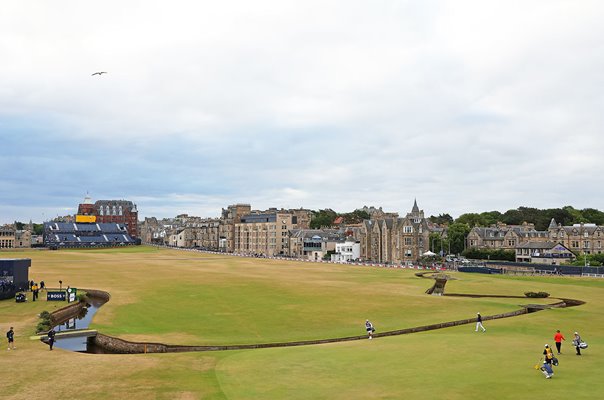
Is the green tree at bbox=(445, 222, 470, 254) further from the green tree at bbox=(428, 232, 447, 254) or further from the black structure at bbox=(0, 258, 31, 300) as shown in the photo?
the black structure at bbox=(0, 258, 31, 300)

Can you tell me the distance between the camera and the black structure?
62.7 m

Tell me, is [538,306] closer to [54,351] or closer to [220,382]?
[220,382]

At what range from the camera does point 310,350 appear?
121 feet

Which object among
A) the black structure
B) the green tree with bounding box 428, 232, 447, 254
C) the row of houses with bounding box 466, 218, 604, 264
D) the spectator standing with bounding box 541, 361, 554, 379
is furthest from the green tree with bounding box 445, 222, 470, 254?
the spectator standing with bounding box 541, 361, 554, 379

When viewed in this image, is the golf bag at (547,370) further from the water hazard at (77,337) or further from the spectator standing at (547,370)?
the water hazard at (77,337)

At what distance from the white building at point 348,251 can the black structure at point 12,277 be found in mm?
111161

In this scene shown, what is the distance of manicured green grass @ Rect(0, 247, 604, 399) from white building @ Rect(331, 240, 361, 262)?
8963 cm

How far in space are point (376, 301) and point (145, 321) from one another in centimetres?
2906

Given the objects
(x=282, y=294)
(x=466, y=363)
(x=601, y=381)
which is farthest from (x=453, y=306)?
(x=601, y=381)

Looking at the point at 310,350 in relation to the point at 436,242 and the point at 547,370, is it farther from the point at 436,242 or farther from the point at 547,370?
the point at 436,242

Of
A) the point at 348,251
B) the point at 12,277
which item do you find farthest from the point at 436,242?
the point at 12,277

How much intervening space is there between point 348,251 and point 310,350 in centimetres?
13442

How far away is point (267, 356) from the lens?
34844 millimetres

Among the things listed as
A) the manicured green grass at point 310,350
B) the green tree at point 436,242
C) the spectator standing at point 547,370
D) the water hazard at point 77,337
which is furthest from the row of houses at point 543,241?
the water hazard at point 77,337
